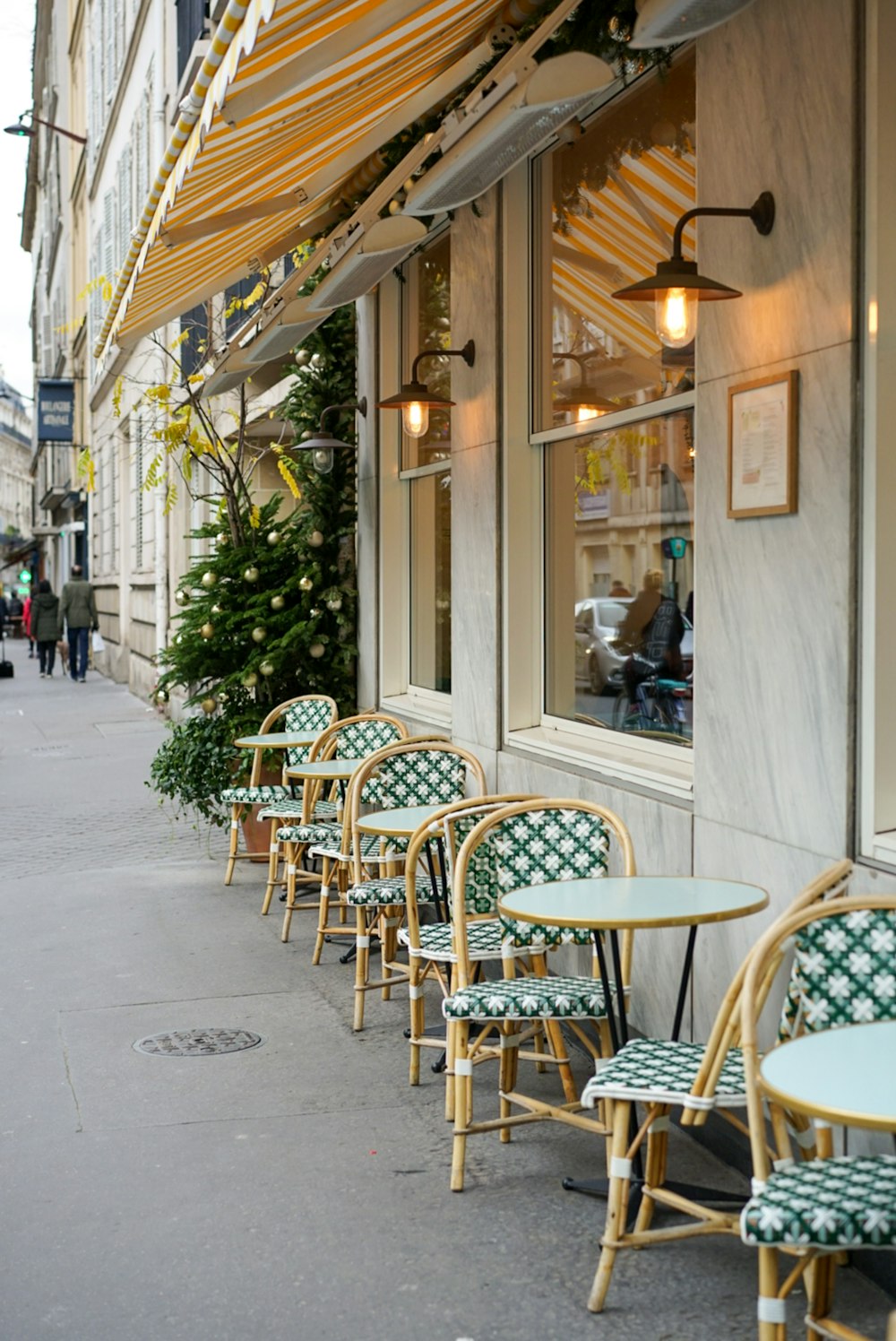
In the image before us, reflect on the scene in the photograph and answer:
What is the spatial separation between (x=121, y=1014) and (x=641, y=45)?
13.8ft

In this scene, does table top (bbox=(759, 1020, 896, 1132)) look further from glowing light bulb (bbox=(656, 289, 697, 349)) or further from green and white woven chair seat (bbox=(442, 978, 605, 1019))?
glowing light bulb (bbox=(656, 289, 697, 349))

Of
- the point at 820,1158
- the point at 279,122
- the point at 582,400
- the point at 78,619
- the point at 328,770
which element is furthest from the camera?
the point at 78,619

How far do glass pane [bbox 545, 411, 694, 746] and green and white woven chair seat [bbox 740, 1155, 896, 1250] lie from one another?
2.60 meters

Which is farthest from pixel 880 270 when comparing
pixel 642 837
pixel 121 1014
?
pixel 121 1014

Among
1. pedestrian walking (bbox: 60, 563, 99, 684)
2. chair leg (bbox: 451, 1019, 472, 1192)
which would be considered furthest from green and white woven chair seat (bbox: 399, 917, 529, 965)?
pedestrian walking (bbox: 60, 563, 99, 684)

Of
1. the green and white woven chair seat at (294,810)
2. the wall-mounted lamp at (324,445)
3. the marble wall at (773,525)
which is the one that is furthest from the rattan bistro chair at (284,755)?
the marble wall at (773,525)

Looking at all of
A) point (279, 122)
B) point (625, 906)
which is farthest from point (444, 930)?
point (279, 122)

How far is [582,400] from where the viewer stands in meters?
6.43

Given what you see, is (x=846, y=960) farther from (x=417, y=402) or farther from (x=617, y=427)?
(x=417, y=402)

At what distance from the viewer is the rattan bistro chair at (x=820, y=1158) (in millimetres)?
2881

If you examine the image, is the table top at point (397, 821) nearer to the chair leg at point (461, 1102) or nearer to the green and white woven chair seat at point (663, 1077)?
the chair leg at point (461, 1102)

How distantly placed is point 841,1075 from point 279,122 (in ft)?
13.6

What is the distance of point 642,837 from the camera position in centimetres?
538

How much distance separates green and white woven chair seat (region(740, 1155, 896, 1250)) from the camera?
2.85 m
